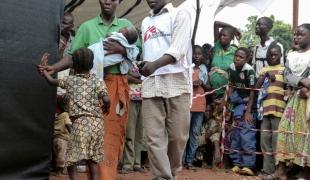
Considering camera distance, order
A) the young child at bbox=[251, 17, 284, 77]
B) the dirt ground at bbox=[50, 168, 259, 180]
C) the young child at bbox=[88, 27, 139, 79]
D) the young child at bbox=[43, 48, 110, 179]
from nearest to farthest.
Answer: the young child at bbox=[43, 48, 110, 179] → the young child at bbox=[88, 27, 139, 79] → the dirt ground at bbox=[50, 168, 259, 180] → the young child at bbox=[251, 17, 284, 77]

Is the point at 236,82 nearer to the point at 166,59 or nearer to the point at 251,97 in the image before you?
the point at 251,97

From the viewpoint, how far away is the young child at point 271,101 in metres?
6.42

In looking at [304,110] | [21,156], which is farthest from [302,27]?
[21,156]

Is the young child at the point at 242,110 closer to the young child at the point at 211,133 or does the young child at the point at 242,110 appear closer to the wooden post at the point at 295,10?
the young child at the point at 211,133

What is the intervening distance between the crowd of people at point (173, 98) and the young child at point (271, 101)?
0.04 feet

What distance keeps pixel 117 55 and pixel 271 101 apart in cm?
273

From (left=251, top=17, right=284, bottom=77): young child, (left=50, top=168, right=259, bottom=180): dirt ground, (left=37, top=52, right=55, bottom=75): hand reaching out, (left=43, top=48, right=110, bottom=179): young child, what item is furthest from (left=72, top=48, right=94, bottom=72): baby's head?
(left=251, top=17, right=284, bottom=77): young child

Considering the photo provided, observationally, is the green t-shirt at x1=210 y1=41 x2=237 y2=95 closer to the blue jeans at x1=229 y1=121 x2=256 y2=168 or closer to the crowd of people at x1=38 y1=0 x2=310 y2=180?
the crowd of people at x1=38 y1=0 x2=310 y2=180

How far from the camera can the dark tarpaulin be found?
3678mm

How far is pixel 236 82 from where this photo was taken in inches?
284

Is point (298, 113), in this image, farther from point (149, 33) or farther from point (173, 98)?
point (149, 33)

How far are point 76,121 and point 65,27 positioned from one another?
208cm

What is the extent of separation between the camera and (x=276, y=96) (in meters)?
6.44

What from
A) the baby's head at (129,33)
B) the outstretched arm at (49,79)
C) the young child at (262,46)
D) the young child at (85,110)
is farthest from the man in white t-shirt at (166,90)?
the young child at (262,46)
